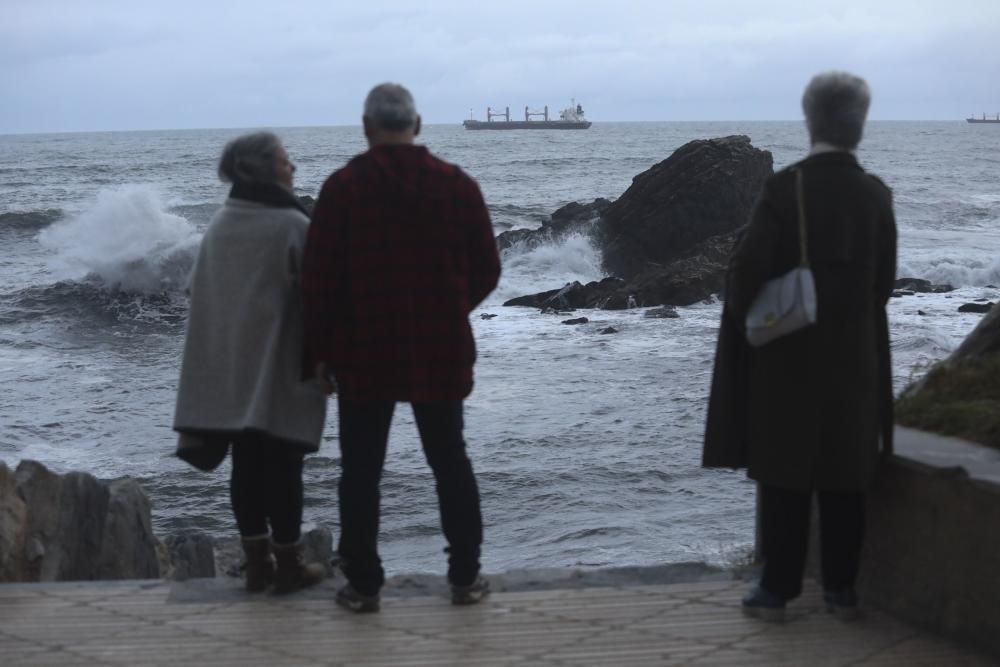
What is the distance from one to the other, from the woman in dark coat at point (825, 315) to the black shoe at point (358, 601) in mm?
1236

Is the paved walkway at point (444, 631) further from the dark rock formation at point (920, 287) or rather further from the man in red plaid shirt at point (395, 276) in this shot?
the dark rock formation at point (920, 287)

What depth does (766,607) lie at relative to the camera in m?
3.72

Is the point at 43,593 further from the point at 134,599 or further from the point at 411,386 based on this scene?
the point at 411,386

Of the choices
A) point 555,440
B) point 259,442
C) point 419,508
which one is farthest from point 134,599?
point 555,440

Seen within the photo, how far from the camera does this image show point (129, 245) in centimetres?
2420

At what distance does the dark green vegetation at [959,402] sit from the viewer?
3.99m

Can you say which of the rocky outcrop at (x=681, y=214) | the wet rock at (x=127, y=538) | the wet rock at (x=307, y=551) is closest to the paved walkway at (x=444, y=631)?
the wet rock at (x=307, y=551)

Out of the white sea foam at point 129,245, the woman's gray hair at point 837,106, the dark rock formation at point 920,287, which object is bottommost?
the dark rock formation at point 920,287

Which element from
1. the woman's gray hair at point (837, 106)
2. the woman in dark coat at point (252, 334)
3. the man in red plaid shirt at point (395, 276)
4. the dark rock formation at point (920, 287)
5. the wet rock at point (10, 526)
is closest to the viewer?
the woman's gray hair at point (837, 106)

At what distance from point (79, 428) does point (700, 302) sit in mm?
10357

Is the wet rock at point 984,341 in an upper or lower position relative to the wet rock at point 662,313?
upper

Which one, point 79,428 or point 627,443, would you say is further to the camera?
point 79,428

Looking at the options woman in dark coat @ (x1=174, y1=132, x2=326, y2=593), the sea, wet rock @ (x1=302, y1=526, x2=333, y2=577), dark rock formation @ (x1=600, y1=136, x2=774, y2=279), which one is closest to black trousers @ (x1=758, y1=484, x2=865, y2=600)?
woman in dark coat @ (x1=174, y1=132, x2=326, y2=593)

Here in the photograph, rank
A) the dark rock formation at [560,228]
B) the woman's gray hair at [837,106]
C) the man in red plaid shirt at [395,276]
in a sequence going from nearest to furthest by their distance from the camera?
the woman's gray hair at [837,106]
the man in red plaid shirt at [395,276]
the dark rock formation at [560,228]
